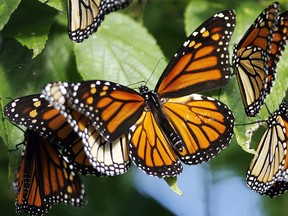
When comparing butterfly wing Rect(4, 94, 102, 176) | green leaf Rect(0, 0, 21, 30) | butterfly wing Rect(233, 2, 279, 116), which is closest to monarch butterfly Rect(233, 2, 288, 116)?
butterfly wing Rect(233, 2, 279, 116)

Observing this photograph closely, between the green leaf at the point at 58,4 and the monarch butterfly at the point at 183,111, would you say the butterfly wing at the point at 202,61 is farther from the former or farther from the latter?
the green leaf at the point at 58,4

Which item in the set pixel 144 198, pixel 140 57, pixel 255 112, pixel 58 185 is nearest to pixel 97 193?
pixel 144 198

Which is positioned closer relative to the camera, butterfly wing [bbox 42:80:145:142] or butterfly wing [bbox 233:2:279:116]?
butterfly wing [bbox 42:80:145:142]

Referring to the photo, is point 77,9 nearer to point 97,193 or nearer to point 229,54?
point 229,54

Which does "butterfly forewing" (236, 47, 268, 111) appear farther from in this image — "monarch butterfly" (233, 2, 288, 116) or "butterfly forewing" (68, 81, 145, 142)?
"butterfly forewing" (68, 81, 145, 142)

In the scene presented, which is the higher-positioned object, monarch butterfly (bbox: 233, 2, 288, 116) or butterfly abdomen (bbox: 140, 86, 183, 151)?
monarch butterfly (bbox: 233, 2, 288, 116)

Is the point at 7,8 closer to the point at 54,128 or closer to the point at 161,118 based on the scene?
the point at 54,128

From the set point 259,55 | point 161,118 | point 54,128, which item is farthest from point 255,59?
point 54,128

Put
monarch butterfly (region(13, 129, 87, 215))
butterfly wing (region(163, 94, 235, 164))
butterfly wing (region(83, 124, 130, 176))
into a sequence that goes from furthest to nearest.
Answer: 1. monarch butterfly (region(13, 129, 87, 215))
2. butterfly wing (region(163, 94, 235, 164))
3. butterfly wing (region(83, 124, 130, 176))
